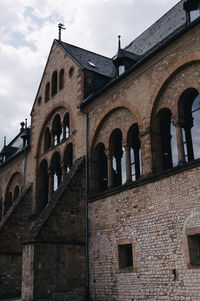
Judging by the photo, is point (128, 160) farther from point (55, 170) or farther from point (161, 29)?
point (161, 29)

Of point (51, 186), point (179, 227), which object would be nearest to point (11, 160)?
point (51, 186)

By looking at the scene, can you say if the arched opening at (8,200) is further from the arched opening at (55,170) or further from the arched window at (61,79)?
the arched window at (61,79)

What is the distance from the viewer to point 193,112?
1313cm

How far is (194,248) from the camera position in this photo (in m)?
11.5

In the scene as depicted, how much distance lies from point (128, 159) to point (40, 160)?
→ 28.7 feet

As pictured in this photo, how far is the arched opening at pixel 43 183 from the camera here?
2227 cm

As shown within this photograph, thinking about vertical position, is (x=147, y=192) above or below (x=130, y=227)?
above

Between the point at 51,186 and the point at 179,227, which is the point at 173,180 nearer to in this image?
the point at 179,227

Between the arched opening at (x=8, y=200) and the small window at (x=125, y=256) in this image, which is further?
the arched opening at (x=8, y=200)

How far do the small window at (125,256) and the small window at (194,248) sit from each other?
3165mm

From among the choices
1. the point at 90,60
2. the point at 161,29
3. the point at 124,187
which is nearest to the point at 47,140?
the point at 90,60

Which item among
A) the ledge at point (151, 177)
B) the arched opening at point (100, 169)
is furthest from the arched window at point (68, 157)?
the ledge at point (151, 177)

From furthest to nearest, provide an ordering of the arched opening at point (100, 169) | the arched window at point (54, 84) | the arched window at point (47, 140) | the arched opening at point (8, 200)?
the arched opening at point (8, 200) < the arched window at point (54, 84) < the arched window at point (47, 140) < the arched opening at point (100, 169)

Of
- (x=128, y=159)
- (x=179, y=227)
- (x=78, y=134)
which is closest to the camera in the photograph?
(x=179, y=227)
